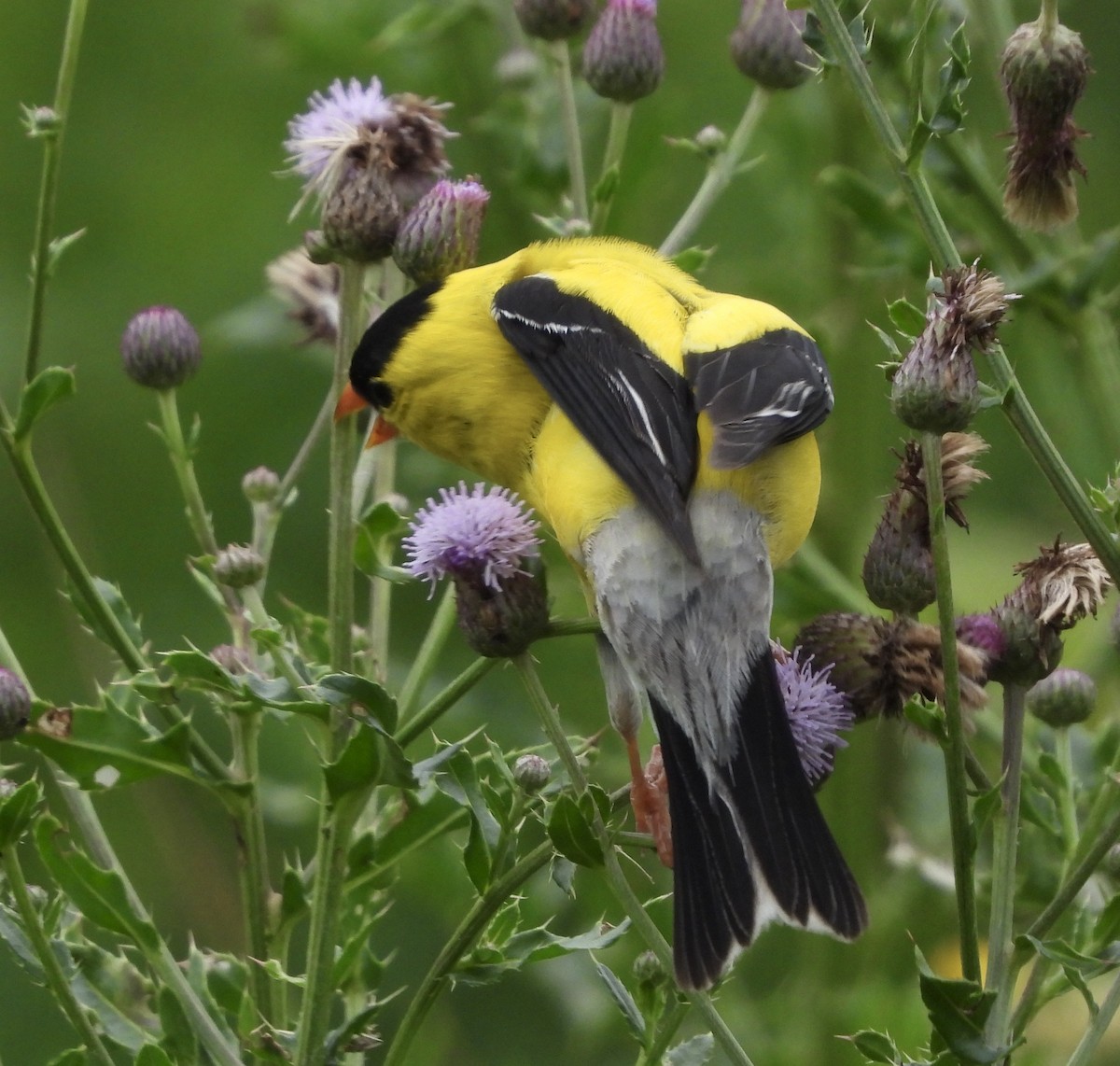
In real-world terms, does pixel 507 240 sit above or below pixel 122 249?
below

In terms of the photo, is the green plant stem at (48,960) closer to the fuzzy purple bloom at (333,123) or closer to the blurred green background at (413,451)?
the blurred green background at (413,451)

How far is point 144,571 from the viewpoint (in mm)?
4574

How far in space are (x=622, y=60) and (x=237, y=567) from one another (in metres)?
1.25

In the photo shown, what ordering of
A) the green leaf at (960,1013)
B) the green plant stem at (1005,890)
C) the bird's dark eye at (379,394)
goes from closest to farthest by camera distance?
1. the green leaf at (960,1013)
2. the green plant stem at (1005,890)
3. the bird's dark eye at (379,394)

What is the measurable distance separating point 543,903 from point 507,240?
1.45 meters

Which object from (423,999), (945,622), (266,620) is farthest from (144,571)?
(945,622)

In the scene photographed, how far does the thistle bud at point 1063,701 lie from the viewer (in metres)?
2.31

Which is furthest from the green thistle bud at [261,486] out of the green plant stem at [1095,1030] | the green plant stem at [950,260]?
the green plant stem at [1095,1030]

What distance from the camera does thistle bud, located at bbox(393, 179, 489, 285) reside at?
2441 millimetres

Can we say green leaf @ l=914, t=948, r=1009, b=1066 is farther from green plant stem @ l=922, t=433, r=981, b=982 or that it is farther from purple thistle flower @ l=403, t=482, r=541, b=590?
purple thistle flower @ l=403, t=482, r=541, b=590

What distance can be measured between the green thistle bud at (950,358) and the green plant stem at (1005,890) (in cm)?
38

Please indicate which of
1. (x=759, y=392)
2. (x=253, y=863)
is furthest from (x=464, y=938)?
(x=759, y=392)

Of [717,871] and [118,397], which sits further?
[118,397]

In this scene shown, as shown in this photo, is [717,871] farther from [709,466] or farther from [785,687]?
[709,466]
